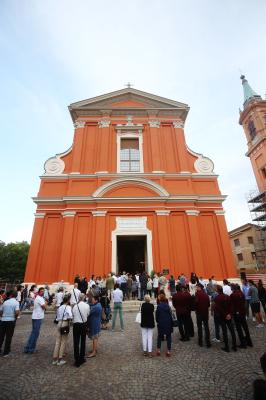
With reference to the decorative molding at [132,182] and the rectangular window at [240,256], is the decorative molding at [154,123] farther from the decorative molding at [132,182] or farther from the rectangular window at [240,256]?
the rectangular window at [240,256]

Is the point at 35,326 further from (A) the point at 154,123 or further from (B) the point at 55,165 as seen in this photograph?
(A) the point at 154,123

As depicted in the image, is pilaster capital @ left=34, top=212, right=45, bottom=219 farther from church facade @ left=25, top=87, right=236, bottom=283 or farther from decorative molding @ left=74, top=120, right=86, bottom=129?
decorative molding @ left=74, top=120, right=86, bottom=129

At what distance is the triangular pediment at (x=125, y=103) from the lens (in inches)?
721

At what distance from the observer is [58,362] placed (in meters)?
4.84

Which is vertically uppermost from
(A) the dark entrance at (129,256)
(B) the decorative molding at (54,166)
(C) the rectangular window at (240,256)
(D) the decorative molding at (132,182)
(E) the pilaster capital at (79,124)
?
(E) the pilaster capital at (79,124)

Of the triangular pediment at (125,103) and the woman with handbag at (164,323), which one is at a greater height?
the triangular pediment at (125,103)

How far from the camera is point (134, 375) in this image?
4.25 metres

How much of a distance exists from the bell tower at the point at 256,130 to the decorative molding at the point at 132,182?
22.0m

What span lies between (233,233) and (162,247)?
2447 centimetres

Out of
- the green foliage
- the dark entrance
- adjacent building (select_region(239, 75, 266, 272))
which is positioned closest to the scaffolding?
adjacent building (select_region(239, 75, 266, 272))

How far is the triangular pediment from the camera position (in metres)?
18.3

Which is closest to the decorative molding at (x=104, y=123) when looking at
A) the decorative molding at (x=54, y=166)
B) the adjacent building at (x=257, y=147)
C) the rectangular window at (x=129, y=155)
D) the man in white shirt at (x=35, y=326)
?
the rectangular window at (x=129, y=155)

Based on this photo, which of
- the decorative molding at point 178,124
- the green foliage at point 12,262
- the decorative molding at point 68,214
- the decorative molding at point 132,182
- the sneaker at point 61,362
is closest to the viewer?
the sneaker at point 61,362

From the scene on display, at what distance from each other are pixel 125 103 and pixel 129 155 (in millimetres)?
5123
